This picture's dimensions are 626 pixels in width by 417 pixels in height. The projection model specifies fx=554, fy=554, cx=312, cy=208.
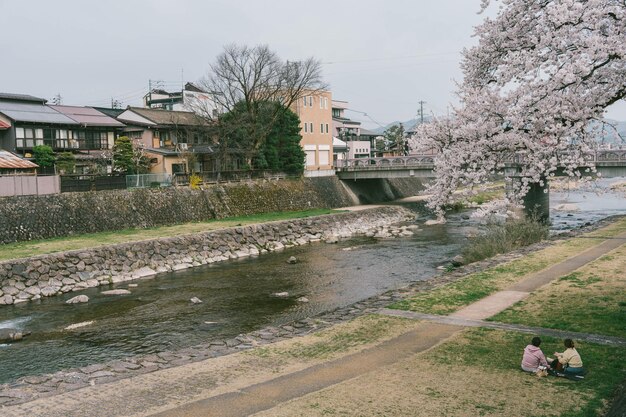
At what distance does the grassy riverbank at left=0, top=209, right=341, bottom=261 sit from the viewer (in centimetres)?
2600

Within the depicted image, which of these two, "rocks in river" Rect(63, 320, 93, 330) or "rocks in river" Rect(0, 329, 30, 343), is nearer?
"rocks in river" Rect(0, 329, 30, 343)

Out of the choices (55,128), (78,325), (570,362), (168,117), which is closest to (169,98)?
(168,117)

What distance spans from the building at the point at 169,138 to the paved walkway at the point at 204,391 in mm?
38138

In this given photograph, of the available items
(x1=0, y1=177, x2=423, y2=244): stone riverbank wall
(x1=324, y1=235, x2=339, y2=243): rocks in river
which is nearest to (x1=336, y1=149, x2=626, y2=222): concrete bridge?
(x1=0, y1=177, x2=423, y2=244): stone riverbank wall

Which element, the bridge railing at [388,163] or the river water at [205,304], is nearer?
the river water at [205,304]

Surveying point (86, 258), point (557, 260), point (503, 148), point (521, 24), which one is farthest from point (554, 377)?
point (86, 258)

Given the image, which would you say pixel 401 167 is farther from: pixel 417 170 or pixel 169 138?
pixel 169 138

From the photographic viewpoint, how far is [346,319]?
15.6m

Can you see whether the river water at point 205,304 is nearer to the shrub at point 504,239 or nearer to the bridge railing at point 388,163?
the shrub at point 504,239

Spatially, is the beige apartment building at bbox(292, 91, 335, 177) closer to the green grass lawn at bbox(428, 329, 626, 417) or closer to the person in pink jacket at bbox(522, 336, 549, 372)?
the green grass lawn at bbox(428, 329, 626, 417)

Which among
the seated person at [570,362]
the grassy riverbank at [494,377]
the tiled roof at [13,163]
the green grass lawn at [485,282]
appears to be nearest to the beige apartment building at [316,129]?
the tiled roof at [13,163]

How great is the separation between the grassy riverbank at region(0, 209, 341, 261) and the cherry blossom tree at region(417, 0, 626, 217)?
795 inches

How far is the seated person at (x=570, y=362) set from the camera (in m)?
10.2

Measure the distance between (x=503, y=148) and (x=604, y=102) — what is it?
2179 millimetres
